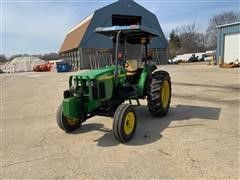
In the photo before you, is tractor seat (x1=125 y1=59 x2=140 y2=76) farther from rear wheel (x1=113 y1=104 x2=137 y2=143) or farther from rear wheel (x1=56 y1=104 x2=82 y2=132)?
rear wheel (x1=56 y1=104 x2=82 y2=132)

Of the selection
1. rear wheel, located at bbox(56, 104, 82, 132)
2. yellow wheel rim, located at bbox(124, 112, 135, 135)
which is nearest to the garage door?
yellow wheel rim, located at bbox(124, 112, 135, 135)

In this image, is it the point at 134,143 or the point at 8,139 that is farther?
the point at 8,139

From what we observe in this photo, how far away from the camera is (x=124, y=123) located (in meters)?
4.96

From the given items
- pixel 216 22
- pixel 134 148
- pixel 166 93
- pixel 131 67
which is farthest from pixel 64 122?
pixel 216 22

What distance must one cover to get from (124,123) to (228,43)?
902 inches

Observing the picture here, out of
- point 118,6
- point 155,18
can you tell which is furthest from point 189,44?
point 118,6

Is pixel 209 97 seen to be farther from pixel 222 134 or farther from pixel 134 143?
pixel 134 143

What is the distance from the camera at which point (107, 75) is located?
5609mm

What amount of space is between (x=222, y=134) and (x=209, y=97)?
4127mm

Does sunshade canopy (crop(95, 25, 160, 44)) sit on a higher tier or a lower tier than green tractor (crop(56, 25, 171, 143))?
higher

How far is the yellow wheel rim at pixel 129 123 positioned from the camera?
16.7ft

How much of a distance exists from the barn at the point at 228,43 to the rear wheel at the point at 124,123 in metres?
21.7

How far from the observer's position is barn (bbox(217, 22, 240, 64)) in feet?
78.4

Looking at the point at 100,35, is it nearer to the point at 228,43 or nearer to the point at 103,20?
the point at 103,20
